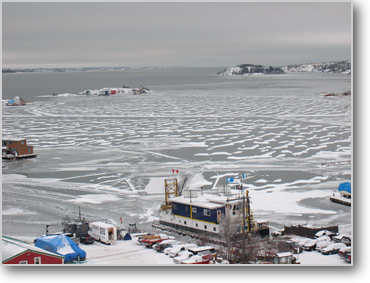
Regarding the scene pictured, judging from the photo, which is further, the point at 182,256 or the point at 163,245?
the point at 163,245

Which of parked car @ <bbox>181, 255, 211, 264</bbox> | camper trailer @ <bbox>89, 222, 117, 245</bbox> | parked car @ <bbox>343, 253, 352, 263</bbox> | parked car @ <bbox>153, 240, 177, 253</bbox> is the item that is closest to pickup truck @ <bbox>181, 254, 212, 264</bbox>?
parked car @ <bbox>181, 255, 211, 264</bbox>

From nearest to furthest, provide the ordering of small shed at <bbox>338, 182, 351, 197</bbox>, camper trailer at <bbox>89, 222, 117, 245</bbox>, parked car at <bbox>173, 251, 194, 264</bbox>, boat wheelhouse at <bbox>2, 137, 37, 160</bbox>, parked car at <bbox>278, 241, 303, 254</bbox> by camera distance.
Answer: parked car at <bbox>173, 251, 194, 264</bbox>
parked car at <bbox>278, 241, 303, 254</bbox>
camper trailer at <bbox>89, 222, 117, 245</bbox>
small shed at <bbox>338, 182, 351, 197</bbox>
boat wheelhouse at <bbox>2, 137, 37, 160</bbox>

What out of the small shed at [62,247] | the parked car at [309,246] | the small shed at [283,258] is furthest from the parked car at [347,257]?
the small shed at [62,247]

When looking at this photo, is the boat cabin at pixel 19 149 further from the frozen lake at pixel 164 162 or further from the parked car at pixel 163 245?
the parked car at pixel 163 245

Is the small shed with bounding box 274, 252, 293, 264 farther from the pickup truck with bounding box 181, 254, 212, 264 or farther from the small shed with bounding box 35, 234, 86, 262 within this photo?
the small shed with bounding box 35, 234, 86, 262

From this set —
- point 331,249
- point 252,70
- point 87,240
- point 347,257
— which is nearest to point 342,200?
point 331,249

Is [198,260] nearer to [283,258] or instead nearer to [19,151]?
[283,258]

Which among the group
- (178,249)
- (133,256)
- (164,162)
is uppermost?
(164,162)
